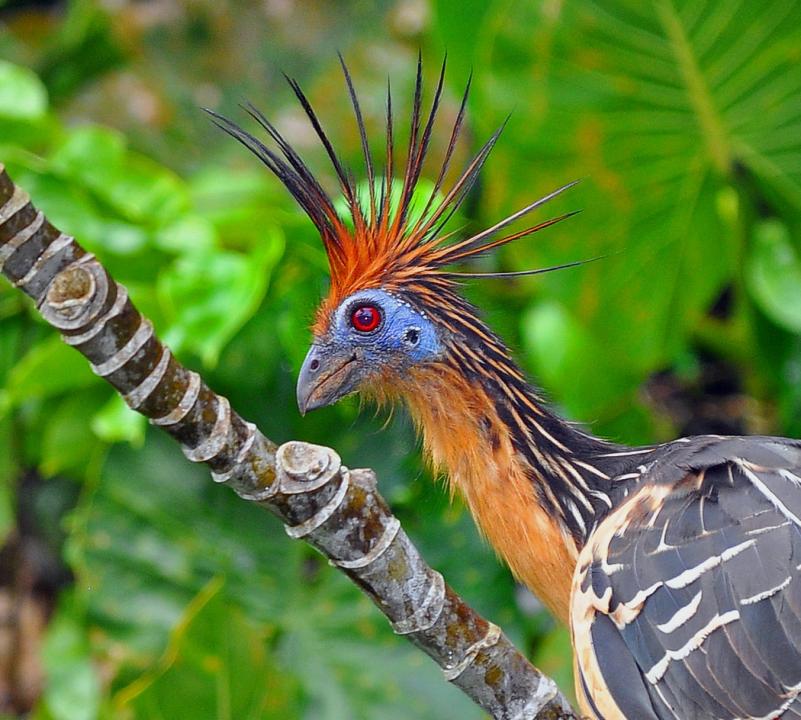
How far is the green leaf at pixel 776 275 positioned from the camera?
2.32 metres

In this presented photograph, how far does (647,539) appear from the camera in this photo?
1.45 meters

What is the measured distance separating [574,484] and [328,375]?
1.29ft

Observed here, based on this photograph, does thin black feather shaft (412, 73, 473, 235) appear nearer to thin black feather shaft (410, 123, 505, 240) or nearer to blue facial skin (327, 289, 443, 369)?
thin black feather shaft (410, 123, 505, 240)

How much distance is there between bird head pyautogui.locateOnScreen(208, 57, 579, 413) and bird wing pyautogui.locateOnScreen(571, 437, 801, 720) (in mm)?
368

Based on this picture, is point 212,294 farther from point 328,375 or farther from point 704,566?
point 704,566

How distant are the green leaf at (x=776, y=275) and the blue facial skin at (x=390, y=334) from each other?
43.9 inches

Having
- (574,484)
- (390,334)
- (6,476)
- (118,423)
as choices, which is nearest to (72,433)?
(6,476)

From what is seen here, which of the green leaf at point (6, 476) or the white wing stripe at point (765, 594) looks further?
the green leaf at point (6, 476)

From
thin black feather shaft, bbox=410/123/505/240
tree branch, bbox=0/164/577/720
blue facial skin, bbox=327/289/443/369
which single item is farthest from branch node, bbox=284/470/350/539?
thin black feather shaft, bbox=410/123/505/240

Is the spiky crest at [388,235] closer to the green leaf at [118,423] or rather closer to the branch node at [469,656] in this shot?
the branch node at [469,656]

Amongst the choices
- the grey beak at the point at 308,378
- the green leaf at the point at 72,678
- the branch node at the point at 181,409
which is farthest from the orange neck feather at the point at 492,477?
the green leaf at the point at 72,678

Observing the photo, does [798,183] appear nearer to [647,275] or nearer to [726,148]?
[726,148]

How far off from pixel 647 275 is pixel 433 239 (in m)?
1.11

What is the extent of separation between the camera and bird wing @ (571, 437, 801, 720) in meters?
1.37
